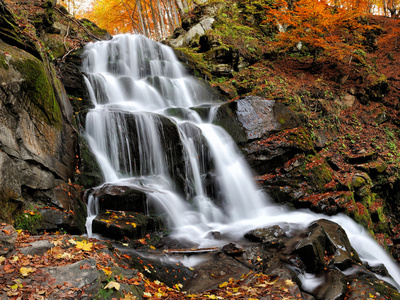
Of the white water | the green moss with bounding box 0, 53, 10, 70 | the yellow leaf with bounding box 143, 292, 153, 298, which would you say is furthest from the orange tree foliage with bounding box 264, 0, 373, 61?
the yellow leaf with bounding box 143, 292, 153, 298

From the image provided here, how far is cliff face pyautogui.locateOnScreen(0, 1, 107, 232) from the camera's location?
4.32 m

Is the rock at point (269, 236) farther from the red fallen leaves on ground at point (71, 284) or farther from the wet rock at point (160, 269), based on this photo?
the wet rock at point (160, 269)

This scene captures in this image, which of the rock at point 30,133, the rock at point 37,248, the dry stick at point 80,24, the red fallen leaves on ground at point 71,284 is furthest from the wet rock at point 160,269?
the dry stick at point 80,24

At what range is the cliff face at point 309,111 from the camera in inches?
394

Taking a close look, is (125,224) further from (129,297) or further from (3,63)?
(3,63)

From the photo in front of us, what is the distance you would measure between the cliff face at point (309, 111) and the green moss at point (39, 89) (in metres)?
6.68

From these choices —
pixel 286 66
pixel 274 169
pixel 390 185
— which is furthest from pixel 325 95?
pixel 274 169

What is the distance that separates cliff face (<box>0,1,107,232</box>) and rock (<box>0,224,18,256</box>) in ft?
1.81

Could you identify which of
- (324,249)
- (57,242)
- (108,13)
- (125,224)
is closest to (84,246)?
(57,242)

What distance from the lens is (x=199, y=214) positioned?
8016 millimetres

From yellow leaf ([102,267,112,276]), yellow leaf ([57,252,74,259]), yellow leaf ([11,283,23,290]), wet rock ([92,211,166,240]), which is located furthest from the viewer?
wet rock ([92,211,166,240])

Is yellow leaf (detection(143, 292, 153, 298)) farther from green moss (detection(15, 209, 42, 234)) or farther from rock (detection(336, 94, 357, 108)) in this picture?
rock (detection(336, 94, 357, 108))

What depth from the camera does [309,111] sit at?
13.1m

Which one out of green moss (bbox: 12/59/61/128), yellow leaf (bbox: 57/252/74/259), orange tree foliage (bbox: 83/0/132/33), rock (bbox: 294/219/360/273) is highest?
orange tree foliage (bbox: 83/0/132/33)
